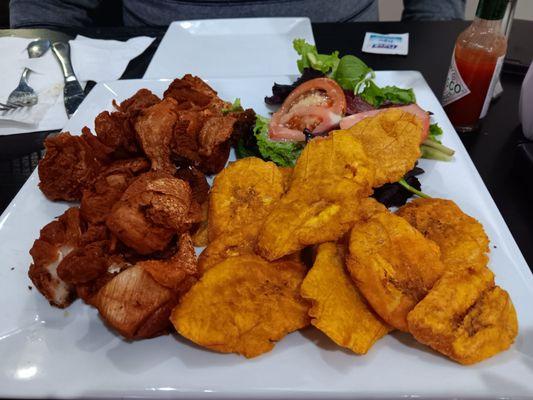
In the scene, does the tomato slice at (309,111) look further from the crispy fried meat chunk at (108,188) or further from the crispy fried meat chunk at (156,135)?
the crispy fried meat chunk at (108,188)

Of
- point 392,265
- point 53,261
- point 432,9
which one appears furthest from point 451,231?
point 432,9

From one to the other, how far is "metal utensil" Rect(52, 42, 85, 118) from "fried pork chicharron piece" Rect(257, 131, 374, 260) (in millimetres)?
1779

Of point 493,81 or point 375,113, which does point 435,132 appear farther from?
point 493,81

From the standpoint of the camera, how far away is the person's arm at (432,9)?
3994 mm

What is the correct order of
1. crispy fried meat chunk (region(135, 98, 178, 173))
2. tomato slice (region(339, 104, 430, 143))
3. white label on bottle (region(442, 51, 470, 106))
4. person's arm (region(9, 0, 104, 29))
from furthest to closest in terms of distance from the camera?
1. person's arm (region(9, 0, 104, 29))
2. white label on bottle (region(442, 51, 470, 106))
3. tomato slice (region(339, 104, 430, 143))
4. crispy fried meat chunk (region(135, 98, 178, 173))

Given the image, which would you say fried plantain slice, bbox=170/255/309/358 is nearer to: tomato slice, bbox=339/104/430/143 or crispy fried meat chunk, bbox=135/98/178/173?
crispy fried meat chunk, bbox=135/98/178/173

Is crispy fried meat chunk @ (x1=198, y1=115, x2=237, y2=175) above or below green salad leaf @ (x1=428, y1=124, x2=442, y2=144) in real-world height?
above

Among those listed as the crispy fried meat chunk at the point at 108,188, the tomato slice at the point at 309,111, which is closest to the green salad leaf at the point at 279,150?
the tomato slice at the point at 309,111

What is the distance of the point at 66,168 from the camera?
5.92 ft

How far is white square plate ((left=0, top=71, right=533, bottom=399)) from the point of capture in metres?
1.18

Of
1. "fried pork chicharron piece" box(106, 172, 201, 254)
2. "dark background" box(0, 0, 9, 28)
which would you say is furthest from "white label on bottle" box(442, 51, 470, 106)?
"dark background" box(0, 0, 9, 28)

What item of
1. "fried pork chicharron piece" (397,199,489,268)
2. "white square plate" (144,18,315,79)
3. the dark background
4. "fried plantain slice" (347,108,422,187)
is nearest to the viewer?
"fried pork chicharron piece" (397,199,489,268)

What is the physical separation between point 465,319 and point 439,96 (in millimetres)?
2157

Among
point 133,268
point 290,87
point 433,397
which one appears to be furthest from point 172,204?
point 290,87
